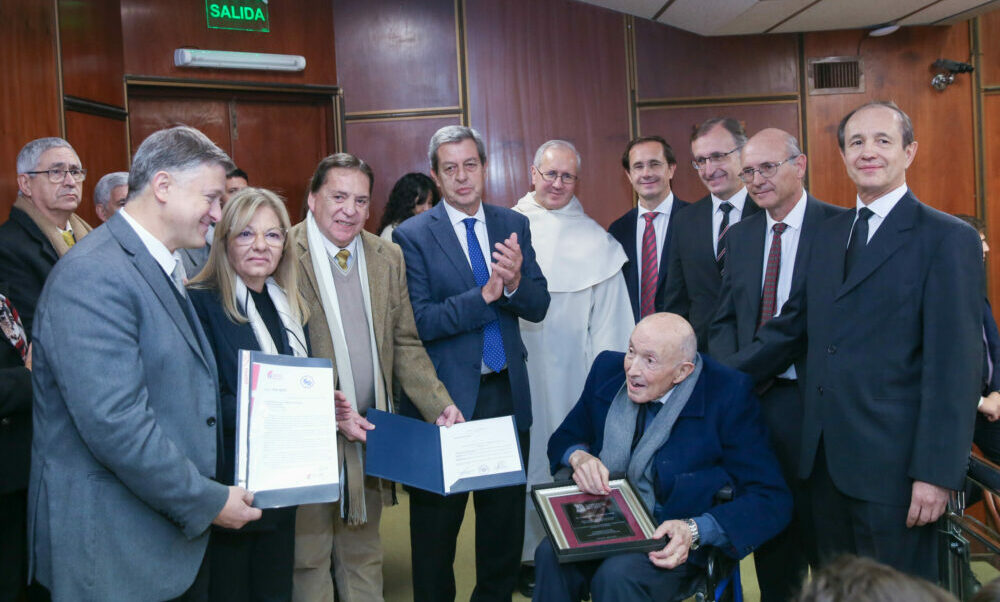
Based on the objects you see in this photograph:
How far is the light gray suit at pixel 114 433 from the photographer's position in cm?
159

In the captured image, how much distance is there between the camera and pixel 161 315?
1.71 metres

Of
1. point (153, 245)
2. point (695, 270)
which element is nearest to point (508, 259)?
point (695, 270)

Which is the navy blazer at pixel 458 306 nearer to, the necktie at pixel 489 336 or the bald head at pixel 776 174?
the necktie at pixel 489 336

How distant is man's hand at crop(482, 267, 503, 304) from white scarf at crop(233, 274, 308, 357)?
63 centimetres

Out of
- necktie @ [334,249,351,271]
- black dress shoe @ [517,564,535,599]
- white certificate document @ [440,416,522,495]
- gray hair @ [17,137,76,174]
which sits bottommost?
black dress shoe @ [517,564,535,599]

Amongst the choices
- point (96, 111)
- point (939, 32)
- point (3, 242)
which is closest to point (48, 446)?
point (3, 242)

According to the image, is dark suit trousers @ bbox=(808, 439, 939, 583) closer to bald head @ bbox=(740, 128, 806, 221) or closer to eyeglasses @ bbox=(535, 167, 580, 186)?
bald head @ bbox=(740, 128, 806, 221)

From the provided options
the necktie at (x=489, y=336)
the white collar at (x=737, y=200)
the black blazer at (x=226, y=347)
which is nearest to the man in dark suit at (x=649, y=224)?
the white collar at (x=737, y=200)

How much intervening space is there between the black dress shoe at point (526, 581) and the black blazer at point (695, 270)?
3.75ft

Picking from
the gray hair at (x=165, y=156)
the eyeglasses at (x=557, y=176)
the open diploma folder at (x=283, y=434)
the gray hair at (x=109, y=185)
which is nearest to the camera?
the gray hair at (x=165, y=156)

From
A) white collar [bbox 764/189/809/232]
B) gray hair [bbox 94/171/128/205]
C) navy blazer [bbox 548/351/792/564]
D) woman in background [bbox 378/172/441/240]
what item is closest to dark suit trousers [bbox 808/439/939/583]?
navy blazer [bbox 548/351/792/564]

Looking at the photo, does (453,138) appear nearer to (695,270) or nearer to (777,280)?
(695,270)

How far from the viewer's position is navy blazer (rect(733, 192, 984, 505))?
2.04 metres

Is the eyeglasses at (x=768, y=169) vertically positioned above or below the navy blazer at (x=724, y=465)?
above
